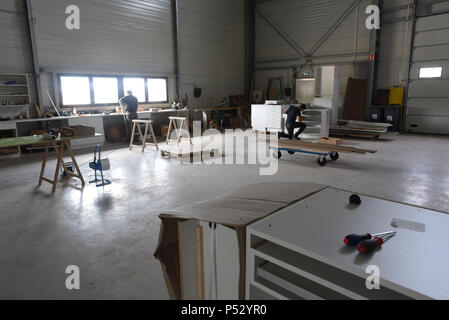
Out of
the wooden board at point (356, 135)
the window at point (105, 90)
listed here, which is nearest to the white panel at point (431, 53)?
the wooden board at point (356, 135)

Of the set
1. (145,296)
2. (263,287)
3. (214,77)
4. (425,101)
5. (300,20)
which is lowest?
(145,296)

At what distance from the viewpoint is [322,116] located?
896 cm

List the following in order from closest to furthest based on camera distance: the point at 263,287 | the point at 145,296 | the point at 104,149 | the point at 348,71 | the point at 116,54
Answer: the point at 263,287 < the point at 145,296 < the point at 104,149 < the point at 116,54 < the point at 348,71

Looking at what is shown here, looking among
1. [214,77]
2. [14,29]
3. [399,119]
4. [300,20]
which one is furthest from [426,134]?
[14,29]

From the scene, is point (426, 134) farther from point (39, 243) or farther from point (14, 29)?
point (14, 29)

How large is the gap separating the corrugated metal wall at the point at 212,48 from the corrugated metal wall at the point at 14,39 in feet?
16.1

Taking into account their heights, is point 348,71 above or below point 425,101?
above

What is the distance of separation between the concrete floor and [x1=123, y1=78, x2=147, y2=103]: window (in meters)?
3.21

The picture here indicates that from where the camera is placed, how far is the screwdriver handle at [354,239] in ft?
4.04

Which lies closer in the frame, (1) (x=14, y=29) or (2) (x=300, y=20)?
(1) (x=14, y=29)

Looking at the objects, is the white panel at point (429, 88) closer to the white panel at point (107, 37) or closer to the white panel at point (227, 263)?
the white panel at point (107, 37)

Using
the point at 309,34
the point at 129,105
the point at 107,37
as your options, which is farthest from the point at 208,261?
the point at 309,34

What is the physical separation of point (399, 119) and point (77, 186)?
32.5 ft

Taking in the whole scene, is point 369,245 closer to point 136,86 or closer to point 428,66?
point 136,86
